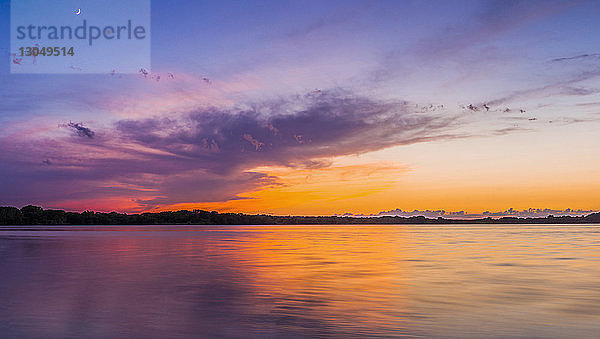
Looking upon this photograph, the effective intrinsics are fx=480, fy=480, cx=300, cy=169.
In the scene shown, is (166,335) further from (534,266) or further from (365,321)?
(534,266)

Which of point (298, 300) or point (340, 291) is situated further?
point (340, 291)

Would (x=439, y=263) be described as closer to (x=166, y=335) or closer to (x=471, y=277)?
(x=471, y=277)

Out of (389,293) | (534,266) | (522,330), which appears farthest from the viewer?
(534,266)

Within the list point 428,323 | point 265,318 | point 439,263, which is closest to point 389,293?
point 428,323

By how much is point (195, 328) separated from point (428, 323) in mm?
6445

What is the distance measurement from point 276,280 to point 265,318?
8982mm

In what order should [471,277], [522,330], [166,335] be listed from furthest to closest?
[471,277], [522,330], [166,335]

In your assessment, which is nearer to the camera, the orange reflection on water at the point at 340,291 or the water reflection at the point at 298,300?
the water reflection at the point at 298,300

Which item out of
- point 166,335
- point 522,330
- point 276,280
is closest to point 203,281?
point 276,280

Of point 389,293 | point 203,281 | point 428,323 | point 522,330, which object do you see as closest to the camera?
point 522,330

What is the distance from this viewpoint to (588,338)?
38.9 ft

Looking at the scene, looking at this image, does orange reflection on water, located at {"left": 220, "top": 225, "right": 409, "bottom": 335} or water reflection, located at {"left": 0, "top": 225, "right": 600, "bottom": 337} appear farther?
orange reflection on water, located at {"left": 220, "top": 225, "right": 409, "bottom": 335}

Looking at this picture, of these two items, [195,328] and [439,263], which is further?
[439,263]

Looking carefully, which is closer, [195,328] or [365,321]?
[195,328]
